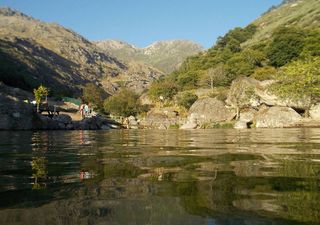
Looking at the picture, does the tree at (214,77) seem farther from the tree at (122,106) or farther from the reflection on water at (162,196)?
the reflection on water at (162,196)

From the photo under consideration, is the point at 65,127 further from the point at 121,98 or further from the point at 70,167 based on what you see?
the point at 121,98

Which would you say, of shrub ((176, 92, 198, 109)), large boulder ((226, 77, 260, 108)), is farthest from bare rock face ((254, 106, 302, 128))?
shrub ((176, 92, 198, 109))

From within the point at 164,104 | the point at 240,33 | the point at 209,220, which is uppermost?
the point at 240,33

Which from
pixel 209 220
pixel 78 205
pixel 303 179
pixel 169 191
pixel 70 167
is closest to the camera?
pixel 209 220

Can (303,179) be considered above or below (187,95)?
below

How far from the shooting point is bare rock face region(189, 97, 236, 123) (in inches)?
2092

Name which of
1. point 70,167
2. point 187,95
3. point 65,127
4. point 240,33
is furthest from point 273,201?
point 240,33

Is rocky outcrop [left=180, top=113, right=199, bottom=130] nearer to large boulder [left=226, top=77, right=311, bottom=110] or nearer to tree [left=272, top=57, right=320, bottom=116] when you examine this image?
large boulder [left=226, top=77, right=311, bottom=110]

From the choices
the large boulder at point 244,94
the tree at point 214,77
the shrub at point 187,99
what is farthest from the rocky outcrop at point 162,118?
the tree at point 214,77

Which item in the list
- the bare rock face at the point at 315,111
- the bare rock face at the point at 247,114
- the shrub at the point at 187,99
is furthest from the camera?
the shrub at the point at 187,99

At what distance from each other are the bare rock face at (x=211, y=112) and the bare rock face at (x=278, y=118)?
41.0 ft

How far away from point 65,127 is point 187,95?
39438 mm

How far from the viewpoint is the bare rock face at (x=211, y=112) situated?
2092 inches

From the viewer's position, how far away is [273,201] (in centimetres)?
260
